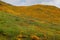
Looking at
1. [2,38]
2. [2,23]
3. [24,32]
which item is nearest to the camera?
[2,38]

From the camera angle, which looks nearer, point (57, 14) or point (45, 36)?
point (45, 36)

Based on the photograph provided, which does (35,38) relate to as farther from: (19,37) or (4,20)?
(4,20)

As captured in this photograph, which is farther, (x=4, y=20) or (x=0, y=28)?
(x=4, y=20)

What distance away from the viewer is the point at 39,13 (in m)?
32.4

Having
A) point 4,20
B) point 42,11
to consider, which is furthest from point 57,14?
point 4,20

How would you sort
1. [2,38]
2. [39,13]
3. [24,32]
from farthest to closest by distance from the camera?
[39,13] → [24,32] → [2,38]

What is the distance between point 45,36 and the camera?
53.2 ft

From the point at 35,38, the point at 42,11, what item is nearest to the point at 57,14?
the point at 42,11

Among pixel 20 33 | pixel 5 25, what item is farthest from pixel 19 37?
pixel 5 25

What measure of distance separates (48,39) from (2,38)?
3.33 metres

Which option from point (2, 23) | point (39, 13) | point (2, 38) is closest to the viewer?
point (2, 38)

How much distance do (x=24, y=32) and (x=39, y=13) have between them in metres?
17.1

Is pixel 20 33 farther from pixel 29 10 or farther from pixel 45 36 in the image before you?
pixel 29 10

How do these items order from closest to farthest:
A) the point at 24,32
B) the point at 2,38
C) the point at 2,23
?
the point at 2,38
the point at 24,32
the point at 2,23
